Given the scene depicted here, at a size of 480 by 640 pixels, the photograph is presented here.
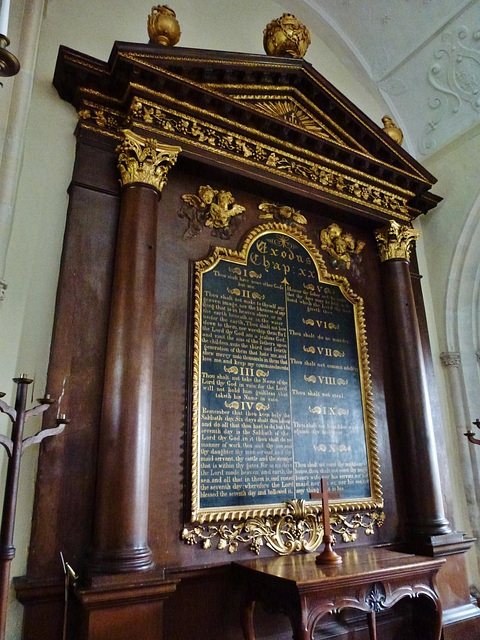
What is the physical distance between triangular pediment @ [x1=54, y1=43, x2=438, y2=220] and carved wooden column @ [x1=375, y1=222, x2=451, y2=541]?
51 centimetres

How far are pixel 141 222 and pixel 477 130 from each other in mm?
3957

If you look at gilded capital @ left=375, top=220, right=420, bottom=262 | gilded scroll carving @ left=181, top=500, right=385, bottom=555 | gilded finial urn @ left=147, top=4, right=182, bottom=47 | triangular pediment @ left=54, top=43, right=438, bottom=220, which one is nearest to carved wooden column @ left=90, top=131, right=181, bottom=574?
triangular pediment @ left=54, top=43, right=438, bottom=220

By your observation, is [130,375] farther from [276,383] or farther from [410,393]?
[410,393]

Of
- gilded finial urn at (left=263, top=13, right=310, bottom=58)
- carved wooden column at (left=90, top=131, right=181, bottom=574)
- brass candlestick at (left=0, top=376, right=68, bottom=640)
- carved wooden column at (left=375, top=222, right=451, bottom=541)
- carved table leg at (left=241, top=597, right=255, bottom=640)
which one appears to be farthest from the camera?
gilded finial urn at (left=263, top=13, right=310, bottom=58)

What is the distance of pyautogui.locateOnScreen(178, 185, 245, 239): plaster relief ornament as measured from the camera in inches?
159

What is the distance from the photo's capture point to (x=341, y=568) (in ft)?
9.95

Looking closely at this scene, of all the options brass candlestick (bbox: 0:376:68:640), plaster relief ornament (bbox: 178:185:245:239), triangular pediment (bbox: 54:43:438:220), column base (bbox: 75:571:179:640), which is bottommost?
column base (bbox: 75:571:179:640)

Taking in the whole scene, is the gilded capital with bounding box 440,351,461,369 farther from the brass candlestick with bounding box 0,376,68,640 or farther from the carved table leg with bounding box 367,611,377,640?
the brass candlestick with bounding box 0,376,68,640

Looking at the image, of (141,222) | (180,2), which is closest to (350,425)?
(141,222)

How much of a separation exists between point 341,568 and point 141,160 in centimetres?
314

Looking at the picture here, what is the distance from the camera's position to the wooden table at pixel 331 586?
2.72 m

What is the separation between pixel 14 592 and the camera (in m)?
2.69

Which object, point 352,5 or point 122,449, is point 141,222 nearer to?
point 122,449

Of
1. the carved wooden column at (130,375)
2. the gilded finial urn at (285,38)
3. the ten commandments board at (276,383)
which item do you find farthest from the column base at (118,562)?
the gilded finial urn at (285,38)
